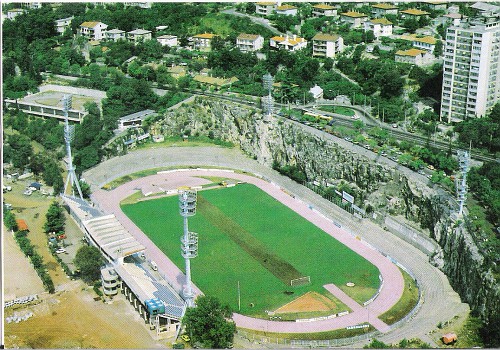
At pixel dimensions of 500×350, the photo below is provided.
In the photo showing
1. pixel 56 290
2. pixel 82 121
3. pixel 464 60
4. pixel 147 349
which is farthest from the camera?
pixel 82 121

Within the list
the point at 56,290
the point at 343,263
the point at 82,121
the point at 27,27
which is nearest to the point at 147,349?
the point at 56,290

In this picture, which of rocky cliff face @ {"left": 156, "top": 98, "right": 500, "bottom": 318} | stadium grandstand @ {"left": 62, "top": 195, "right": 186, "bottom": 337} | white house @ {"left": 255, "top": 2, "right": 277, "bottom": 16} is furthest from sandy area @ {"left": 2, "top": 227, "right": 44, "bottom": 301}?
white house @ {"left": 255, "top": 2, "right": 277, "bottom": 16}

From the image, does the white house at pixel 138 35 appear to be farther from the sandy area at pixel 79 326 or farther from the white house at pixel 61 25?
the sandy area at pixel 79 326

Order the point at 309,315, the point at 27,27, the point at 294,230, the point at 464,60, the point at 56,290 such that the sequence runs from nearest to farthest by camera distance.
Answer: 1. the point at 309,315
2. the point at 56,290
3. the point at 294,230
4. the point at 464,60
5. the point at 27,27

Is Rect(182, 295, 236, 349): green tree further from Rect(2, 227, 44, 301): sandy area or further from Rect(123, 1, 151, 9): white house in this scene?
Rect(123, 1, 151, 9): white house

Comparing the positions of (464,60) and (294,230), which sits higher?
(464,60)

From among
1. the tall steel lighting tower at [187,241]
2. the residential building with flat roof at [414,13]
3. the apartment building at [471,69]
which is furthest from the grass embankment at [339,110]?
the tall steel lighting tower at [187,241]

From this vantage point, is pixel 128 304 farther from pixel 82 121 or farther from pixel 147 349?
pixel 82 121
